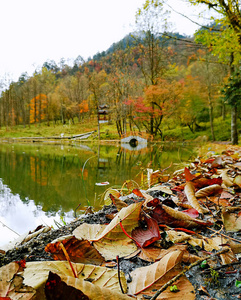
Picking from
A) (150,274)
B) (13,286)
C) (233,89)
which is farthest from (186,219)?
(233,89)

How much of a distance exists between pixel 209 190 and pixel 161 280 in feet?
2.35

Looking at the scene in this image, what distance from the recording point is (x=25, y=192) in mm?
3188

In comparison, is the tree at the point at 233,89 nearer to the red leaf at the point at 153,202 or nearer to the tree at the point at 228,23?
the tree at the point at 228,23

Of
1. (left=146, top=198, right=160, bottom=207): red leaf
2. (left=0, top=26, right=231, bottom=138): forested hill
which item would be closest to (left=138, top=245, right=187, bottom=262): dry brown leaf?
(left=146, top=198, right=160, bottom=207): red leaf

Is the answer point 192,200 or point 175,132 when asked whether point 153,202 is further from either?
point 175,132

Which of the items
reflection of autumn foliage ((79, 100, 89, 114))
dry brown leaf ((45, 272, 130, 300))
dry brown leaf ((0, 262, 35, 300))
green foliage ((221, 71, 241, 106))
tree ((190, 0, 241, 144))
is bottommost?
dry brown leaf ((0, 262, 35, 300))

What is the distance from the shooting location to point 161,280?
45cm

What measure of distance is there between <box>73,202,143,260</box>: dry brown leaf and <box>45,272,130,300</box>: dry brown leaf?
23cm

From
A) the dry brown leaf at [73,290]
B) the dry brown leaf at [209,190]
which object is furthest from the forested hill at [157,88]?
the dry brown leaf at [73,290]

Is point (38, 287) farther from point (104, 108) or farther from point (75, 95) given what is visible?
point (104, 108)

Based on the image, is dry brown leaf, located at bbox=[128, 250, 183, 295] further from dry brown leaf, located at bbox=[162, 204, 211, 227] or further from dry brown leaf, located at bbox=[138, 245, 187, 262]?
dry brown leaf, located at bbox=[162, 204, 211, 227]

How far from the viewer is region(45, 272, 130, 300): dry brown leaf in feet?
1.13

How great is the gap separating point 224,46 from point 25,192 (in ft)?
19.2

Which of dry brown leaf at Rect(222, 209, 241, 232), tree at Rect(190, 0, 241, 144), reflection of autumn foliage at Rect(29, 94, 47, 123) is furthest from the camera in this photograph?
reflection of autumn foliage at Rect(29, 94, 47, 123)
